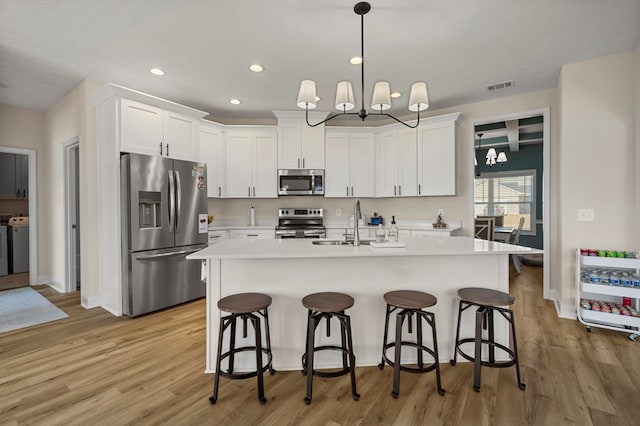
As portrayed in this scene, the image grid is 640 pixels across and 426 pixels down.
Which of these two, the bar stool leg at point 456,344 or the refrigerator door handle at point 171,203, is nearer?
the bar stool leg at point 456,344

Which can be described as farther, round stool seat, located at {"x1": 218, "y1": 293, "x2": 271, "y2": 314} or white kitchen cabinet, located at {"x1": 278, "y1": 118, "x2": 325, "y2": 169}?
white kitchen cabinet, located at {"x1": 278, "y1": 118, "x2": 325, "y2": 169}

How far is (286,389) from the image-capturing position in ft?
6.44

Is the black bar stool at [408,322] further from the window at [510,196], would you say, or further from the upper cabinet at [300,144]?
the window at [510,196]

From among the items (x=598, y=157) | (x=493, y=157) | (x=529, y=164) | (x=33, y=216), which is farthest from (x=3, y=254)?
(x=529, y=164)

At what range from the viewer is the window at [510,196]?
713 cm

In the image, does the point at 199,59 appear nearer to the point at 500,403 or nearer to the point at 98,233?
the point at 98,233

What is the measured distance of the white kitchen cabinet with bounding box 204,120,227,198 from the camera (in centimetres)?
439

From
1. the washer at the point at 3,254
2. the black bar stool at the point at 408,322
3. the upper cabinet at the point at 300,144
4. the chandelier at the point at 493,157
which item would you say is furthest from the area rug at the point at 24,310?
the chandelier at the point at 493,157

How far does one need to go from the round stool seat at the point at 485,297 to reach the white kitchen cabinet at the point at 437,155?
2.35 m

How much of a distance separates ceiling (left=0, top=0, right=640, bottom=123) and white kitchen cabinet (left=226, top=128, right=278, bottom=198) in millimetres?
887

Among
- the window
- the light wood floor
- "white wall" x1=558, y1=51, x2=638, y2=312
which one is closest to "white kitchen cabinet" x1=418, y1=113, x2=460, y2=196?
"white wall" x1=558, y1=51, x2=638, y2=312

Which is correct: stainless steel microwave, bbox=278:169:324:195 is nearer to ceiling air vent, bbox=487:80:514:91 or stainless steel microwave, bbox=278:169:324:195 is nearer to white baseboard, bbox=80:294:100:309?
ceiling air vent, bbox=487:80:514:91

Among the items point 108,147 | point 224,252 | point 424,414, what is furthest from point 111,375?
point 108,147

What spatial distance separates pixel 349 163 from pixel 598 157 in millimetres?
2933
